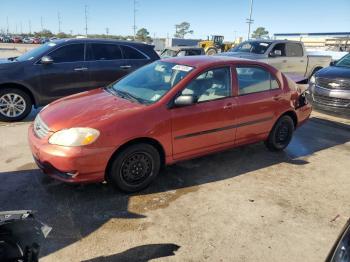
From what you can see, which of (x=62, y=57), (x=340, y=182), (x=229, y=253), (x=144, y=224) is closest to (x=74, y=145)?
(x=144, y=224)

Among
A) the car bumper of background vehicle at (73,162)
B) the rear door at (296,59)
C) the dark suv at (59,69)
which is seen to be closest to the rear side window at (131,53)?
the dark suv at (59,69)

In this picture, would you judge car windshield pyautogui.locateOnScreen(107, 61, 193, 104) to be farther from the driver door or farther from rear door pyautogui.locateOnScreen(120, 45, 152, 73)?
rear door pyautogui.locateOnScreen(120, 45, 152, 73)

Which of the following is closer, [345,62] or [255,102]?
[255,102]

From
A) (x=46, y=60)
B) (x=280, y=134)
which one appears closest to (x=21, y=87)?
(x=46, y=60)

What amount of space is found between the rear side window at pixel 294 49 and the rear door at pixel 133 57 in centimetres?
620

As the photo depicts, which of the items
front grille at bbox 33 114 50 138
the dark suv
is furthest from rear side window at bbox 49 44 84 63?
front grille at bbox 33 114 50 138

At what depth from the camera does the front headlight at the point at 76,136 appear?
372cm

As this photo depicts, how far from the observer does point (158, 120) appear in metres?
4.14

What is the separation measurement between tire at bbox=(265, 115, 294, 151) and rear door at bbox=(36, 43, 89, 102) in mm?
4340

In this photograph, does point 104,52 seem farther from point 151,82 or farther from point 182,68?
point 182,68

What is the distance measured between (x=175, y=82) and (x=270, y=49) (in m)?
8.28

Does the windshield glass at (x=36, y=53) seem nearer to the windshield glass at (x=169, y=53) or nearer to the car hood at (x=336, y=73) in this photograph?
the car hood at (x=336, y=73)

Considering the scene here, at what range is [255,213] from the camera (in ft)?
12.8

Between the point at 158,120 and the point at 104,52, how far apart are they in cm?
456
